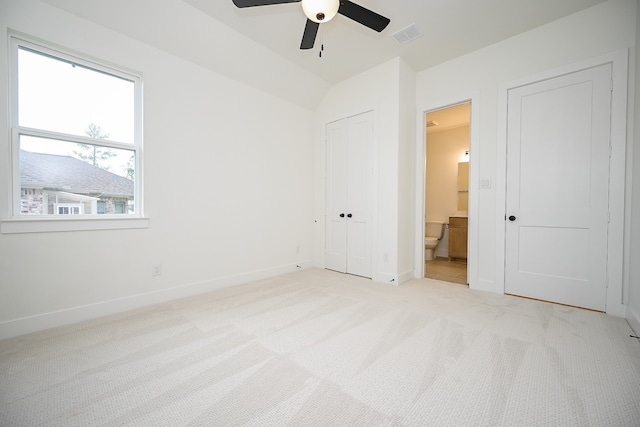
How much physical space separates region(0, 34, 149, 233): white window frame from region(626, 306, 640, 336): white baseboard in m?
4.48

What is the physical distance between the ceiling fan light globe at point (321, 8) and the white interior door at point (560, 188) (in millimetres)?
2387

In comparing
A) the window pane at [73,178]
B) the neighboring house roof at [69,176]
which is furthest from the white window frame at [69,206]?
the neighboring house roof at [69,176]

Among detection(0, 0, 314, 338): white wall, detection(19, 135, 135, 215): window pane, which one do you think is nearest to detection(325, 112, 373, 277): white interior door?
detection(0, 0, 314, 338): white wall

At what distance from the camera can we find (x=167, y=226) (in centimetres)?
281

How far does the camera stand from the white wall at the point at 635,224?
2.14 meters

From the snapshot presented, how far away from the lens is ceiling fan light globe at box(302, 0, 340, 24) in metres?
1.84

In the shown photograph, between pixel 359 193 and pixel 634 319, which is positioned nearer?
pixel 634 319

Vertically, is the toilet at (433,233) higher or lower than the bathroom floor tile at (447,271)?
higher

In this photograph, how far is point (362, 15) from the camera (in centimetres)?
210

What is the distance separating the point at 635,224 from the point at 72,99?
5.19 meters

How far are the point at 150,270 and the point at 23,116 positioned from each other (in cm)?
167

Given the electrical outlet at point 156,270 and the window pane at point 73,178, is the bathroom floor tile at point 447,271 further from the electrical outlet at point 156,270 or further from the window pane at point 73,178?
the window pane at point 73,178

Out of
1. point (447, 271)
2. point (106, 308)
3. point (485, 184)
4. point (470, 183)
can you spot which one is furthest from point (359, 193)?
point (106, 308)

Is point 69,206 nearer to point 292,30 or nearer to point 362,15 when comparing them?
point 292,30
